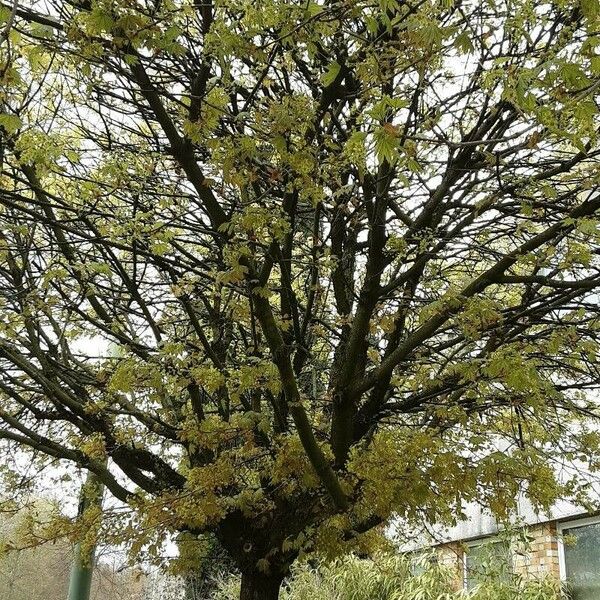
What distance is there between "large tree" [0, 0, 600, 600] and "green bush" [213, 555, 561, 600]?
2321 mm

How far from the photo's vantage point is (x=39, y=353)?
4.29 m

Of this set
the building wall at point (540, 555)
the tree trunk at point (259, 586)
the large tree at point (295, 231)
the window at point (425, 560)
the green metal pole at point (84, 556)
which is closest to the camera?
the large tree at point (295, 231)

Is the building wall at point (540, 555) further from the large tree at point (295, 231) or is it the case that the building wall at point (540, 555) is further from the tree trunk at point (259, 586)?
the tree trunk at point (259, 586)

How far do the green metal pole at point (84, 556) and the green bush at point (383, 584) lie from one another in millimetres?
2546

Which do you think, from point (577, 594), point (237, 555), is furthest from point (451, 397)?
point (577, 594)

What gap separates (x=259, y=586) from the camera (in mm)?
4859

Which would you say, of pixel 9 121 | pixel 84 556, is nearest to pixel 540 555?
pixel 84 556

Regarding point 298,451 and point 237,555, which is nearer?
point 298,451

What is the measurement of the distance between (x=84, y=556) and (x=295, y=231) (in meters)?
2.78

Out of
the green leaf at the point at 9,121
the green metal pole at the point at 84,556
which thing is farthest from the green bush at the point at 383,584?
the green leaf at the point at 9,121

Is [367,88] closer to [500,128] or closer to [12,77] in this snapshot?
[500,128]

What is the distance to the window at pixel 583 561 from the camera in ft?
21.4

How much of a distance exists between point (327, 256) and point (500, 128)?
4.90 ft

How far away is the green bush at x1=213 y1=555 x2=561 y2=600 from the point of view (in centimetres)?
680
